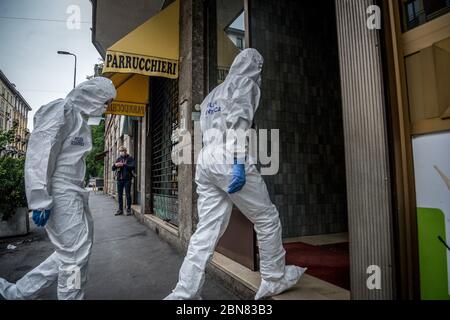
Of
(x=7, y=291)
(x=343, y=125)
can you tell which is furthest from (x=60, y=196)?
(x=343, y=125)

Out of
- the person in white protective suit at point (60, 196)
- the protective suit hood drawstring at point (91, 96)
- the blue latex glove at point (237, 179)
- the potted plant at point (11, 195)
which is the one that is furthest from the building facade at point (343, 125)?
the potted plant at point (11, 195)

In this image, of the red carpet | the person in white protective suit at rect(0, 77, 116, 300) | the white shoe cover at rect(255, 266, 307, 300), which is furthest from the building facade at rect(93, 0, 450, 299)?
the person in white protective suit at rect(0, 77, 116, 300)

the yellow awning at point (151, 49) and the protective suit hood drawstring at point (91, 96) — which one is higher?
the yellow awning at point (151, 49)

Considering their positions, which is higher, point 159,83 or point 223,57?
point 159,83

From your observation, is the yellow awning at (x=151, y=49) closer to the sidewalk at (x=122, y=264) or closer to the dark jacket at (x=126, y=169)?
the sidewalk at (x=122, y=264)

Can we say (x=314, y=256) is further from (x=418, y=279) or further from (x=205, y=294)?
(x=418, y=279)

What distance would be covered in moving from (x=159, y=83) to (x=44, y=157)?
4.75 metres

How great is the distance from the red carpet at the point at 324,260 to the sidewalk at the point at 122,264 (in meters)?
0.85

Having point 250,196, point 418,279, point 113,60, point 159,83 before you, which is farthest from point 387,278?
point 159,83

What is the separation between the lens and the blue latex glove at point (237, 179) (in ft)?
6.31


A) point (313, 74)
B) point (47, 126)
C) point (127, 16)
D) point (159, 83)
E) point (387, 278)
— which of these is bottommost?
point (387, 278)

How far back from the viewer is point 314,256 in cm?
300

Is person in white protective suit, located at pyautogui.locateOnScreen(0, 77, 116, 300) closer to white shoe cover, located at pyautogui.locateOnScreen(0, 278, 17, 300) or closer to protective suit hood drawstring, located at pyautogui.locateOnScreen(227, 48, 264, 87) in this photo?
white shoe cover, located at pyautogui.locateOnScreen(0, 278, 17, 300)

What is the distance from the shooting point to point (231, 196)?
2.06 meters
